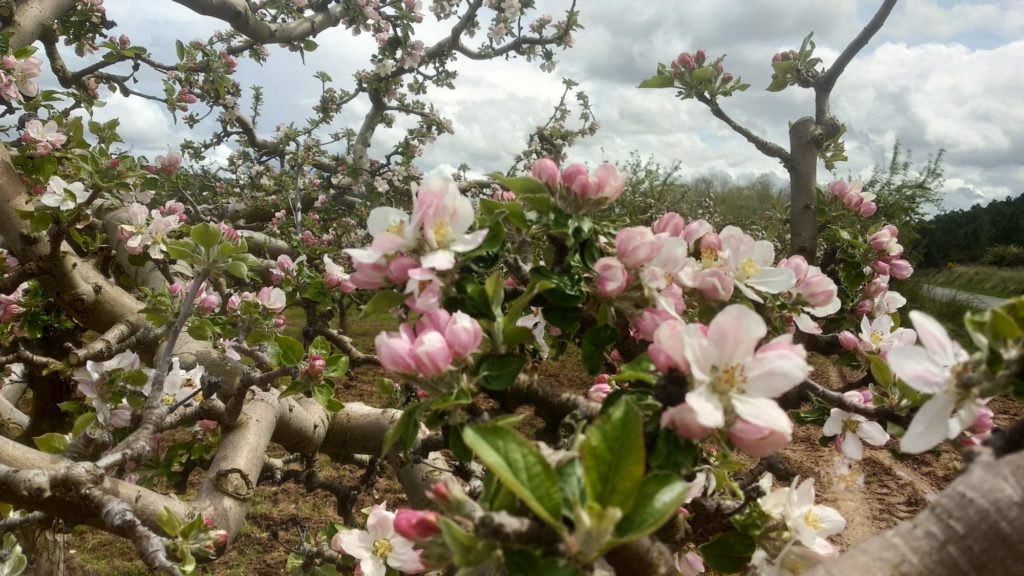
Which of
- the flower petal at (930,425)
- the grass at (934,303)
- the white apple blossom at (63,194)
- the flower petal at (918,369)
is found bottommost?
the flower petal at (930,425)

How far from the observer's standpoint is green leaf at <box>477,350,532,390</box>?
0.78 meters

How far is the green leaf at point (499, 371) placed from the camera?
78 centimetres

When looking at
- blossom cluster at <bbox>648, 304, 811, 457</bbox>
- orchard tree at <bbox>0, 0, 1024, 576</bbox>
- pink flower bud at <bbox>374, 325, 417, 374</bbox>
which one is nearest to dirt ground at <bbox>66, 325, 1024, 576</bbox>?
orchard tree at <bbox>0, 0, 1024, 576</bbox>

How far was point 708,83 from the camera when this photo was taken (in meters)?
2.09

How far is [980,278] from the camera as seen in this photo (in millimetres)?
17625

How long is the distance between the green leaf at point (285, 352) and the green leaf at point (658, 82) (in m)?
1.43

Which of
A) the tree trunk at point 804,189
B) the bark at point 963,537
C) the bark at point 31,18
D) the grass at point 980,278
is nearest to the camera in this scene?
the bark at point 963,537

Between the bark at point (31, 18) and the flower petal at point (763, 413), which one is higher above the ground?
the bark at point (31, 18)

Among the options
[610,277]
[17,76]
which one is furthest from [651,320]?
[17,76]

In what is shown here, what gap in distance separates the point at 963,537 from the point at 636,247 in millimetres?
493

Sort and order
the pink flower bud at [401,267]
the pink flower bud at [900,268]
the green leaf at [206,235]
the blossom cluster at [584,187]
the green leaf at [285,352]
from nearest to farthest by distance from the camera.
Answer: the pink flower bud at [401,267], the blossom cluster at [584,187], the green leaf at [206,235], the green leaf at [285,352], the pink flower bud at [900,268]

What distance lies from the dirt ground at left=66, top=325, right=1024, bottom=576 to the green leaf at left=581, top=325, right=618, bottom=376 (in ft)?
8.18

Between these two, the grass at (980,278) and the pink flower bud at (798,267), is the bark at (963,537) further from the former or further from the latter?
the grass at (980,278)

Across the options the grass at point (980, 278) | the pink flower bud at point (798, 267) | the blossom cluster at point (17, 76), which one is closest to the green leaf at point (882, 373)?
the pink flower bud at point (798, 267)
